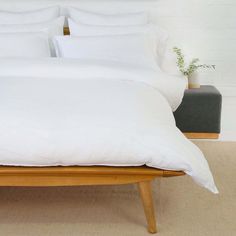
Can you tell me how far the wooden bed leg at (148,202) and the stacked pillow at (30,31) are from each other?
171 cm

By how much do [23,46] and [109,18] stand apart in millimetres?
836

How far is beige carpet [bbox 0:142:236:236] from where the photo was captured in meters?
1.96

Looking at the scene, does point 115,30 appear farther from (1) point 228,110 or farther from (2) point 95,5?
(1) point 228,110

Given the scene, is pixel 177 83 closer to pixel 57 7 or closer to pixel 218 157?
pixel 218 157

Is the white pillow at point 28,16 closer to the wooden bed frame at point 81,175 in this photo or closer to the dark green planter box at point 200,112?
the dark green planter box at point 200,112

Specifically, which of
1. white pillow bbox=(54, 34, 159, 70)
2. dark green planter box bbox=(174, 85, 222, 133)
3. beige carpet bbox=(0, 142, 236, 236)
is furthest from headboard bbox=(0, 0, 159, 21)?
beige carpet bbox=(0, 142, 236, 236)

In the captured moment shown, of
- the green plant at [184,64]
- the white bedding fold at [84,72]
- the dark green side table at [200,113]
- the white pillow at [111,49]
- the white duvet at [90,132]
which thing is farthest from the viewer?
the green plant at [184,64]

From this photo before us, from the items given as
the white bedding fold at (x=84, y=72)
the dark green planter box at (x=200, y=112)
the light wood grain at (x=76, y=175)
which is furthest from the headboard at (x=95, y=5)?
the light wood grain at (x=76, y=175)

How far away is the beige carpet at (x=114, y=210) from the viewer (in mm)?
1963

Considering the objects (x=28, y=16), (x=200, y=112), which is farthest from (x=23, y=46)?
(x=200, y=112)

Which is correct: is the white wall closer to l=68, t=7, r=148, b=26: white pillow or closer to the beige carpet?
l=68, t=7, r=148, b=26: white pillow

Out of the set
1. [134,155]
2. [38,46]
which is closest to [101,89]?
[134,155]

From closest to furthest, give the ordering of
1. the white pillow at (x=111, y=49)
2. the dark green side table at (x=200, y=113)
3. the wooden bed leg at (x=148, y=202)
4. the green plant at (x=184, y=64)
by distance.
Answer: the wooden bed leg at (x=148, y=202), the white pillow at (x=111, y=49), the dark green side table at (x=200, y=113), the green plant at (x=184, y=64)

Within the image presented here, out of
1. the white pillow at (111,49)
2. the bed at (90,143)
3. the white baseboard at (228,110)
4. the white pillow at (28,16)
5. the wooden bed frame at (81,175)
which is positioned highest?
the white pillow at (28,16)
